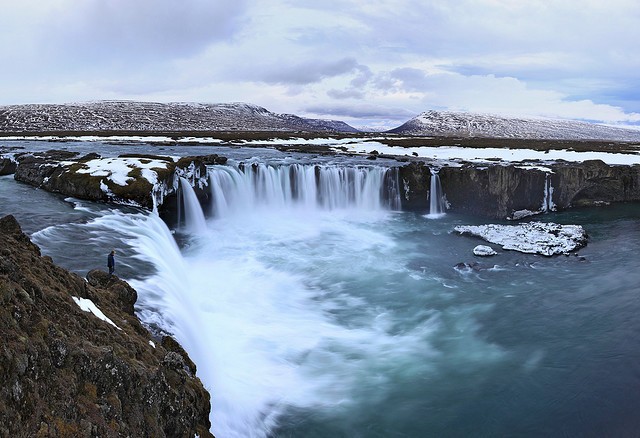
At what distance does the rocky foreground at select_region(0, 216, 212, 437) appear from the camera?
4.57 m

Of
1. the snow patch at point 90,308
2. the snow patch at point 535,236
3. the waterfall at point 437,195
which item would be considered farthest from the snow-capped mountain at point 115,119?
the snow patch at point 90,308

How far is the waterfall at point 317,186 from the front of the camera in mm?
33219

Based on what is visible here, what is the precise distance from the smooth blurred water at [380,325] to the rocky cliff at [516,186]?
8.53m

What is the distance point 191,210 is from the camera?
90.2 ft

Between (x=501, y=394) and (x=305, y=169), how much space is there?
82.5ft

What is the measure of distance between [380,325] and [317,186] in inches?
772

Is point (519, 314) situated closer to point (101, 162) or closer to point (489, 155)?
point (101, 162)

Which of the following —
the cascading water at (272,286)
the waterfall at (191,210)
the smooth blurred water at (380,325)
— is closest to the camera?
the smooth blurred water at (380,325)

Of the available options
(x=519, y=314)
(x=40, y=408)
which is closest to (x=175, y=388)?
(x=40, y=408)

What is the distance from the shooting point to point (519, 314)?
16891 mm

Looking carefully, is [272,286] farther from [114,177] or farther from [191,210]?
[114,177]

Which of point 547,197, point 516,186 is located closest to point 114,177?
point 516,186

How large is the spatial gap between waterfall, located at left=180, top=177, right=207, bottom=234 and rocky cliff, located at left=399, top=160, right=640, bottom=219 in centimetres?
1576

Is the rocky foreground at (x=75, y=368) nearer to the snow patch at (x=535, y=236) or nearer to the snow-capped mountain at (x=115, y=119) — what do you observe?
the snow patch at (x=535, y=236)
